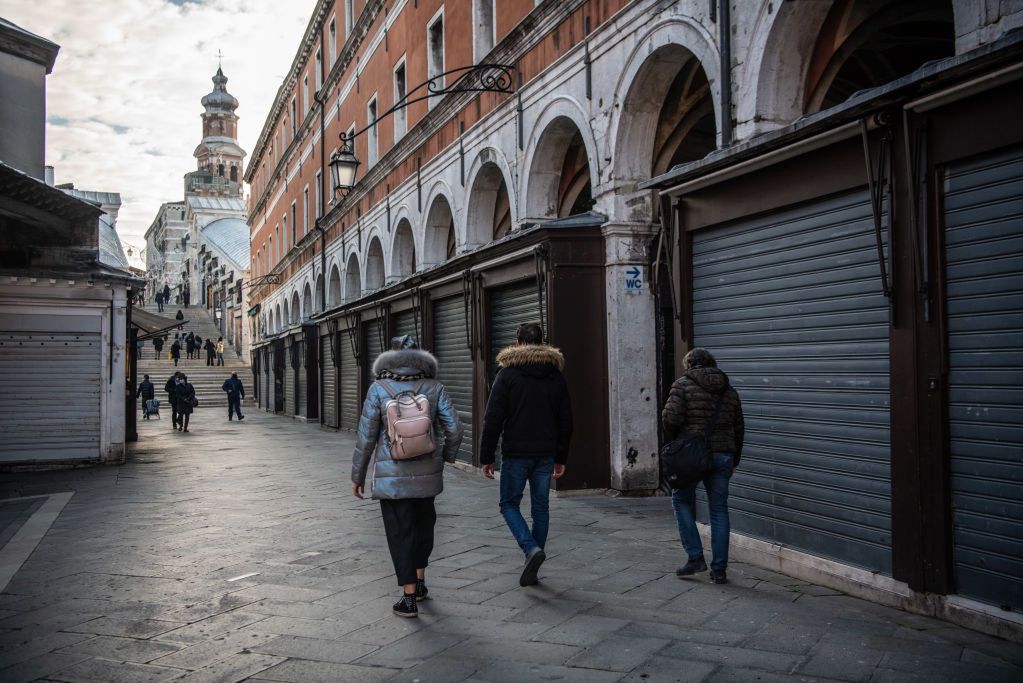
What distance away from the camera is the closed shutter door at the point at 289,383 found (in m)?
31.0

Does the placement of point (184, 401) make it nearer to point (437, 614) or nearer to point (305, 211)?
point (305, 211)

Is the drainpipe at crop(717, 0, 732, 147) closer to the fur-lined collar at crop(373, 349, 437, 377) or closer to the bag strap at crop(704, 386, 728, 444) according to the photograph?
the bag strap at crop(704, 386, 728, 444)

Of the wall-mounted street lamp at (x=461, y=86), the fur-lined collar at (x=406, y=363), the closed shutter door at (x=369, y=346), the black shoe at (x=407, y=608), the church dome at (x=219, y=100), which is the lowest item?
the black shoe at (x=407, y=608)

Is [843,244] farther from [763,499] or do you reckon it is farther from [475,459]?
[475,459]

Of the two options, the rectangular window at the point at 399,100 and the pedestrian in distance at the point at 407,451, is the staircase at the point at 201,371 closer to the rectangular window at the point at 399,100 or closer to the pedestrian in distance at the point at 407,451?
the rectangular window at the point at 399,100

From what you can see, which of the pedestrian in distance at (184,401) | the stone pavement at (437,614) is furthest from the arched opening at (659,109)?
the pedestrian in distance at (184,401)

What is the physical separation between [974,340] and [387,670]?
343 centimetres

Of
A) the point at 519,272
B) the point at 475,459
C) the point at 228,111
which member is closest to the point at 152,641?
the point at 519,272

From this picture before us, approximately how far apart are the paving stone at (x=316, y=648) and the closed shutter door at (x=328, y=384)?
747 inches

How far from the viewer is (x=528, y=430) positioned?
19.8 ft

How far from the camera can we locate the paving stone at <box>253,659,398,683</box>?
4.15 metres

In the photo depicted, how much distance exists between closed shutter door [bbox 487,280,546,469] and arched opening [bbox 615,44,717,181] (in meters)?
1.99

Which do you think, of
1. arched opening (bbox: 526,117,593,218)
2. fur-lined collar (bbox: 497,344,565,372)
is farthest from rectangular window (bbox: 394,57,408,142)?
fur-lined collar (bbox: 497,344,565,372)

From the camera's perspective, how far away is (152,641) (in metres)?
4.82
